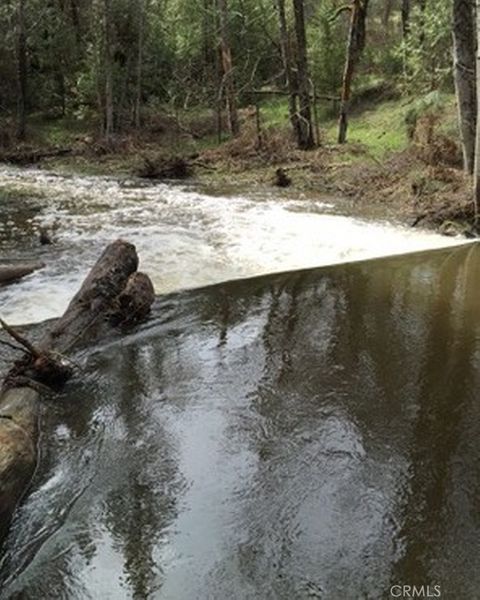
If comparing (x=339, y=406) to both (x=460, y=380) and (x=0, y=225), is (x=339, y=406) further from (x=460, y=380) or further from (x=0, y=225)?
(x=0, y=225)

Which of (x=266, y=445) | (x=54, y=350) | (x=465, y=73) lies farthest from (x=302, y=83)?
(x=266, y=445)

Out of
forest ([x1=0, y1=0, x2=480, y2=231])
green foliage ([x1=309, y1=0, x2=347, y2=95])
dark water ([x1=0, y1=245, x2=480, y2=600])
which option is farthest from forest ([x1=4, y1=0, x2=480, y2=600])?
green foliage ([x1=309, y1=0, x2=347, y2=95])

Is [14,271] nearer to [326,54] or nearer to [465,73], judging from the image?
[465,73]

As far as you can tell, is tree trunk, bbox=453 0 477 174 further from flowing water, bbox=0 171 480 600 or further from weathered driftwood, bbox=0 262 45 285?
weathered driftwood, bbox=0 262 45 285

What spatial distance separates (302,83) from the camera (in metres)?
21.6

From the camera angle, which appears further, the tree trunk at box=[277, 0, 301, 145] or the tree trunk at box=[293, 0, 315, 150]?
the tree trunk at box=[277, 0, 301, 145]

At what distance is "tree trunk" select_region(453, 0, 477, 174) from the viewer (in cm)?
1357

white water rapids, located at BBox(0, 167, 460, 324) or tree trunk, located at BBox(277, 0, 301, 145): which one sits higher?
tree trunk, located at BBox(277, 0, 301, 145)

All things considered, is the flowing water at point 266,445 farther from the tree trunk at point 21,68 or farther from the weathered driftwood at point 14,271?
the tree trunk at point 21,68

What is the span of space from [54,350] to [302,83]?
54.0ft

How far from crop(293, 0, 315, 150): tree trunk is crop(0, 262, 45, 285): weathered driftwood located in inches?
516

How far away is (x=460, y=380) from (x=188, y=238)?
23.3 ft

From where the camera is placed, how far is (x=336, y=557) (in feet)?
14.0

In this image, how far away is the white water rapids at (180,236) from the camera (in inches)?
402
